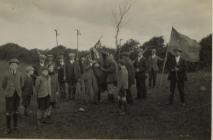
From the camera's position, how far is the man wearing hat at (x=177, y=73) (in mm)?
6816

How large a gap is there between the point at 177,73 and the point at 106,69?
41.1 inches

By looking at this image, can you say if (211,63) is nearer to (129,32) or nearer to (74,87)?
(129,32)

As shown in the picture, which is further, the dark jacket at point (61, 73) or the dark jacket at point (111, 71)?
the dark jacket at point (61, 73)

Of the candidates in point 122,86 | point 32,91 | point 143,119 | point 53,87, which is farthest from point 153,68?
point 32,91

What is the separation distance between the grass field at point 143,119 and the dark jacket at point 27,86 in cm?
35

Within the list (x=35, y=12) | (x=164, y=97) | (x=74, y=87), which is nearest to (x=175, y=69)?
(x=164, y=97)

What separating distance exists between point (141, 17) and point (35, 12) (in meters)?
1.59

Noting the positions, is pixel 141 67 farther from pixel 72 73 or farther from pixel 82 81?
pixel 72 73

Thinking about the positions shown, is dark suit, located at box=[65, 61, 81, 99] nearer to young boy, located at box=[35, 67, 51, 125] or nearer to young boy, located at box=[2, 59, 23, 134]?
young boy, located at box=[35, 67, 51, 125]

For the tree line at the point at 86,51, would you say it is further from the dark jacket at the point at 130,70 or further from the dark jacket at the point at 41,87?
the dark jacket at the point at 41,87

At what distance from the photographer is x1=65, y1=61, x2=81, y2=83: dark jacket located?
722 cm

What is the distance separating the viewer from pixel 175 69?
6.89 meters

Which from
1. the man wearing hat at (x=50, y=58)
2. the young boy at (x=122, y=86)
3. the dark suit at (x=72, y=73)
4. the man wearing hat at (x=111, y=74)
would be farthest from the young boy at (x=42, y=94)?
the young boy at (x=122, y=86)

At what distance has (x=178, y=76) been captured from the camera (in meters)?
6.86
